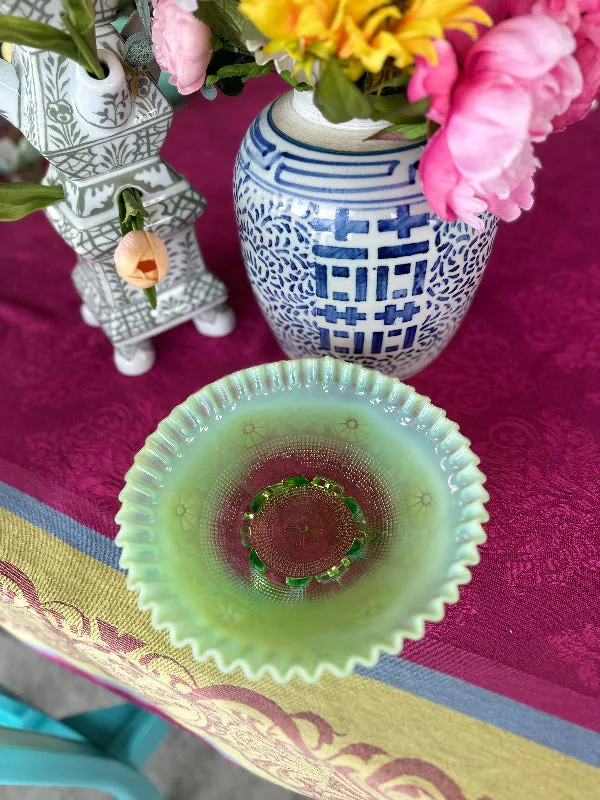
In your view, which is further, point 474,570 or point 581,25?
point 474,570

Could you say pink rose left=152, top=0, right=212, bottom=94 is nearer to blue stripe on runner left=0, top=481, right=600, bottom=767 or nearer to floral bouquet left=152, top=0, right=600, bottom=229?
floral bouquet left=152, top=0, right=600, bottom=229

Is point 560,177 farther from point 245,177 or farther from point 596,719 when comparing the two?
point 596,719

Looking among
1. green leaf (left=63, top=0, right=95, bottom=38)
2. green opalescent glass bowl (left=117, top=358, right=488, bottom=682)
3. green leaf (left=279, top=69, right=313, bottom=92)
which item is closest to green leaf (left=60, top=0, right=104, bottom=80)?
green leaf (left=63, top=0, right=95, bottom=38)

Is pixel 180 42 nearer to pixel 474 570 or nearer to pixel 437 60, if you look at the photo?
pixel 437 60

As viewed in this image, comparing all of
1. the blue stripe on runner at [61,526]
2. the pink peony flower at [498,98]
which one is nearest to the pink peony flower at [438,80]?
the pink peony flower at [498,98]

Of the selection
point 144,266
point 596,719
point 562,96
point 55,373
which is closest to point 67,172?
point 144,266

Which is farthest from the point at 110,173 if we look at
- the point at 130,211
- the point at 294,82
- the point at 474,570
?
the point at 474,570
